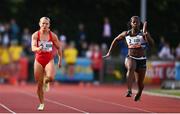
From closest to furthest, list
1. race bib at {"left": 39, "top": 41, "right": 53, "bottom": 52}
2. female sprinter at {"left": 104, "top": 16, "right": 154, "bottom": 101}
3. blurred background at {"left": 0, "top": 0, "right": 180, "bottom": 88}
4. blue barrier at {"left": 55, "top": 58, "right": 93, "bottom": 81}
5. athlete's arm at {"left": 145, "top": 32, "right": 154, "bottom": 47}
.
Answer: race bib at {"left": 39, "top": 41, "right": 53, "bottom": 52}
athlete's arm at {"left": 145, "top": 32, "right": 154, "bottom": 47}
female sprinter at {"left": 104, "top": 16, "right": 154, "bottom": 101}
blurred background at {"left": 0, "top": 0, "right": 180, "bottom": 88}
blue barrier at {"left": 55, "top": 58, "right": 93, "bottom": 81}

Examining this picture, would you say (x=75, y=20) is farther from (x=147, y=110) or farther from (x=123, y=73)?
(x=147, y=110)

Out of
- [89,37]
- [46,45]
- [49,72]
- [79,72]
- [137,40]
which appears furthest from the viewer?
[89,37]

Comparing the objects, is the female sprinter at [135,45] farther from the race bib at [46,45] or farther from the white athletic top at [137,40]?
the race bib at [46,45]

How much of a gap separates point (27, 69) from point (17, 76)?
653 millimetres

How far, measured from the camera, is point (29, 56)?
40.2 meters

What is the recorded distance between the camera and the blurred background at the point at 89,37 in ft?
129

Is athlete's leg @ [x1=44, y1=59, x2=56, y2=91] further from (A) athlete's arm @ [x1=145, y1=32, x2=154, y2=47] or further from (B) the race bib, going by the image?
(A) athlete's arm @ [x1=145, y1=32, x2=154, y2=47]

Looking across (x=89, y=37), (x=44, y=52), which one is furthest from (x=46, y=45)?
(x=89, y=37)

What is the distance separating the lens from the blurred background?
129ft

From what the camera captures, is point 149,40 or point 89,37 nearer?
point 149,40

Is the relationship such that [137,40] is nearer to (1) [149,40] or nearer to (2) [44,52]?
(1) [149,40]

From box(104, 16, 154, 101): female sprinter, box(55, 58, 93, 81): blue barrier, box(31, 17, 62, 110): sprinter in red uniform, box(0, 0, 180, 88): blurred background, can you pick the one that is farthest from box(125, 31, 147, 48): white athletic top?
box(55, 58, 93, 81): blue barrier

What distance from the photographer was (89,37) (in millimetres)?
46219

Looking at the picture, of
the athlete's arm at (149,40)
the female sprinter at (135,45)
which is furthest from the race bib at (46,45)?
the athlete's arm at (149,40)
